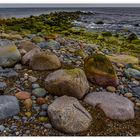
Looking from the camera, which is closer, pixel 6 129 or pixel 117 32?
pixel 6 129

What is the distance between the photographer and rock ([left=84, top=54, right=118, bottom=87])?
274 centimetres

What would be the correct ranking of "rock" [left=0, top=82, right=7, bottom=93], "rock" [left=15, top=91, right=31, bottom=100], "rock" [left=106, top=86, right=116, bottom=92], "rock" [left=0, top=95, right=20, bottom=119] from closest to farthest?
"rock" [left=0, top=95, right=20, bottom=119] < "rock" [left=15, top=91, right=31, bottom=100] < "rock" [left=0, top=82, right=7, bottom=93] < "rock" [left=106, top=86, right=116, bottom=92]

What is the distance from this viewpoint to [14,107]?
2.28 meters

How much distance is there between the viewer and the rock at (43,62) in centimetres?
284

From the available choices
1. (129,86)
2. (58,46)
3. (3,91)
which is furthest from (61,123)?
(58,46)

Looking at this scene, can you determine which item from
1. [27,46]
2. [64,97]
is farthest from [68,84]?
[27,46]

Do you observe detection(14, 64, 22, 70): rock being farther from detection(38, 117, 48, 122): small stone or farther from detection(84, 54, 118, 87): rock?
detection(38, 117, 48, 122): small stone

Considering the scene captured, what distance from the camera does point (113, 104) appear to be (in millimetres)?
2395

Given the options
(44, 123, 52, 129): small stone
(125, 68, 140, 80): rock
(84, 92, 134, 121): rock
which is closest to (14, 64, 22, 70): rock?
(84, 92, 134, 121): rock

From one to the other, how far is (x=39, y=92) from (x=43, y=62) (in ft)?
1.29

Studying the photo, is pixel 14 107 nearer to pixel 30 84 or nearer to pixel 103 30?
pixel 30 84

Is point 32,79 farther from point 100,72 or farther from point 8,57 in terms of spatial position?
point 100,72

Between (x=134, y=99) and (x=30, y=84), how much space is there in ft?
2.72

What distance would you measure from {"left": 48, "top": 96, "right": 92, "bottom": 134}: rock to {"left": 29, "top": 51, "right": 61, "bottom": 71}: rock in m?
0.62
